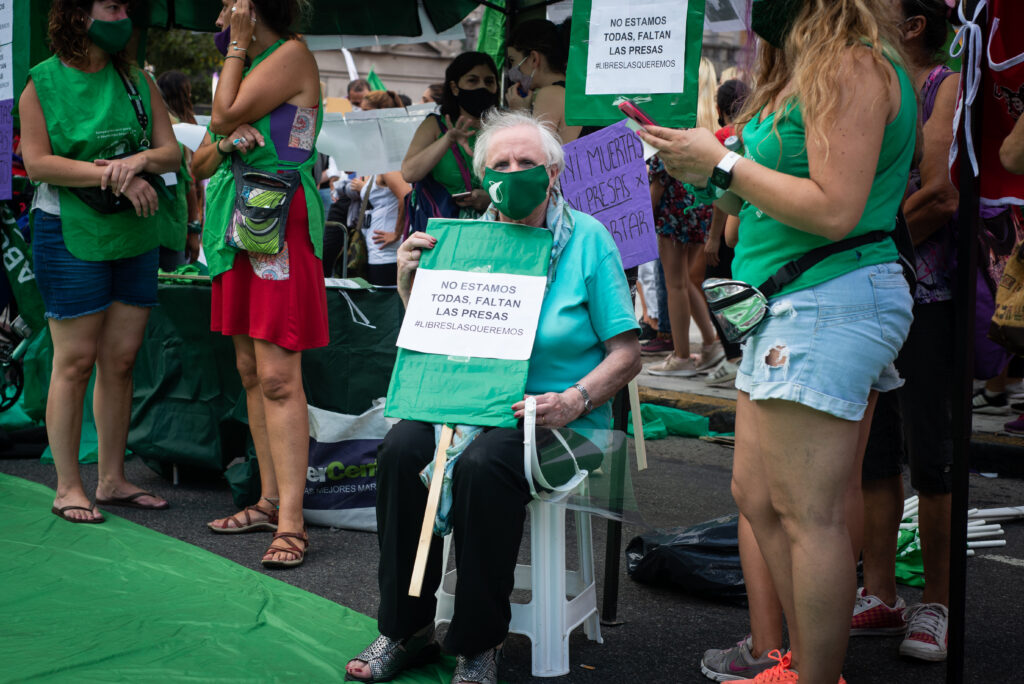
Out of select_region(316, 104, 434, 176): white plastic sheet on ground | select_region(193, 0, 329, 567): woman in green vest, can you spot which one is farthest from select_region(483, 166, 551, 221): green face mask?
select_region(316, 104, 434, 176): white plastic sheet on ground

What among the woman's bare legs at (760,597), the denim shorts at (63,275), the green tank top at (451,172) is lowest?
the woman's bare legs at (760,597)

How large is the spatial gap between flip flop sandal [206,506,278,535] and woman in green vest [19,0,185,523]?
0.51 metres

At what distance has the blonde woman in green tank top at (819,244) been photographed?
198 cm

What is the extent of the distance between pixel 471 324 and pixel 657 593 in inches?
50.1

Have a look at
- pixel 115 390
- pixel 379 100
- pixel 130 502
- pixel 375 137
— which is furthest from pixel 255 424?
pixel 379 100

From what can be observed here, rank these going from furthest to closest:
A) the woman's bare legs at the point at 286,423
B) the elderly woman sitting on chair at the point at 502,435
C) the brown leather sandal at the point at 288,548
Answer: the woman's bare legs at the point at 286,423 < the brown leather sandal at the point at 288,548 < the elderly woman sitting on chair at the point at 502,435

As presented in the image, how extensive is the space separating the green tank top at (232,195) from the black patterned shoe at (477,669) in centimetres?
174

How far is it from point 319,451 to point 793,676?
2.22 meters

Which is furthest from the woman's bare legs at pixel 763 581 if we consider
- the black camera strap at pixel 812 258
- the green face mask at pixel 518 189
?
the green face mask at pixel 518 189

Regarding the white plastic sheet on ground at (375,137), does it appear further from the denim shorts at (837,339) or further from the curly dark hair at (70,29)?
the denim shorts at (837,339)

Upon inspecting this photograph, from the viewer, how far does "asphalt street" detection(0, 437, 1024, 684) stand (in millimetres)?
2807

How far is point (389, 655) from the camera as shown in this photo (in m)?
2.67

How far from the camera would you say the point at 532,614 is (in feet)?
9.02

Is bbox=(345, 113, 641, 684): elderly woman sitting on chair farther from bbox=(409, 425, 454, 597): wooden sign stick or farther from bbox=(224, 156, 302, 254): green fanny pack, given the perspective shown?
bbox=(224, 156, 302, 254): green fanny pack
